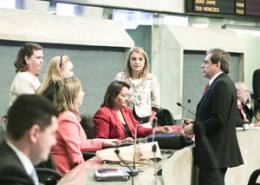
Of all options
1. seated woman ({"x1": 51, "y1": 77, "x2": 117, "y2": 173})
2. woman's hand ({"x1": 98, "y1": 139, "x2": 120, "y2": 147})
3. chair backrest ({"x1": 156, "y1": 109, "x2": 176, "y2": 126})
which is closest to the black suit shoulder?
seated woman ({"x1": 51, "y1": 77, "x2": 117, "y2": 173})

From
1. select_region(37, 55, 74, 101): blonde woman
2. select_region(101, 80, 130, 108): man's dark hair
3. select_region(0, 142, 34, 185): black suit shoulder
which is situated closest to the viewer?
select_region(0, 142, 34, 185): black suit shoulder

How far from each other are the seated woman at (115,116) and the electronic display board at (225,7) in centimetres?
334

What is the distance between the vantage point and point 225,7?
7.66 meters

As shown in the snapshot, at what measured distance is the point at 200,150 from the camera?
4.32 meters

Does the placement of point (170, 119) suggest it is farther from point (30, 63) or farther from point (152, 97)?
point (30, 63)

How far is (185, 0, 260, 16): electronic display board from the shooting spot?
747 cm

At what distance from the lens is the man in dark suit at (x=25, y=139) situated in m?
1.67

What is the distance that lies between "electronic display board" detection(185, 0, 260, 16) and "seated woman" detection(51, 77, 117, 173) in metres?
4.15

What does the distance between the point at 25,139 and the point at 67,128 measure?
1899 mm

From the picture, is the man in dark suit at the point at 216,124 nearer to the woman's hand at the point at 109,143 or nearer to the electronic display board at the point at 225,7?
the woman's hand at the point at 109,143

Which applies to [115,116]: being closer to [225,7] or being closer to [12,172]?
[12,172]

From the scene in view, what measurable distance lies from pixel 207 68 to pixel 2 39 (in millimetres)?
2026

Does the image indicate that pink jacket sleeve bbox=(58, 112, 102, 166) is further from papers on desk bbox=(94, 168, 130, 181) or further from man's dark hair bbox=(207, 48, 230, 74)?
man's dark hair bbox=(207, 48, 230, 74)

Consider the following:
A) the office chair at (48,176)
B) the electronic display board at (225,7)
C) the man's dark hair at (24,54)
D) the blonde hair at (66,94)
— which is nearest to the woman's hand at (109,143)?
the blonde hair at (66,94)
